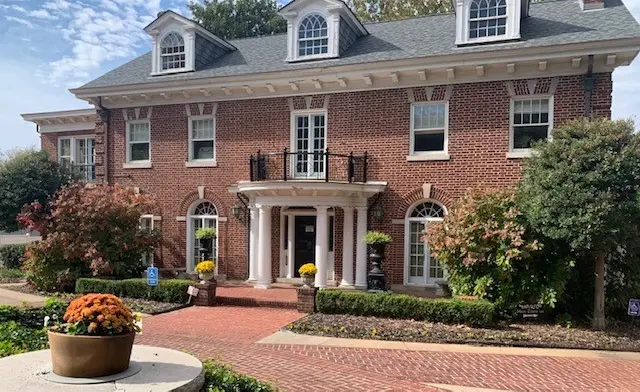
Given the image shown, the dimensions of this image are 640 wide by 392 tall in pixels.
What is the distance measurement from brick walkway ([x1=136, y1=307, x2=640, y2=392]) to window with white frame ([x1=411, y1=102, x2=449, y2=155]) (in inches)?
278

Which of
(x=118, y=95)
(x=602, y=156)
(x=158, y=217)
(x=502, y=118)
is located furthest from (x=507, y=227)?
(x=118, y=95)

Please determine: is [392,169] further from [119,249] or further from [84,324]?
[84,324]

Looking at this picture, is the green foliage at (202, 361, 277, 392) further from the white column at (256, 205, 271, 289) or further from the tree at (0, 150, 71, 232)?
the tree at (0, 150, 71, 232)

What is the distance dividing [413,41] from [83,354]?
1324 centimetres

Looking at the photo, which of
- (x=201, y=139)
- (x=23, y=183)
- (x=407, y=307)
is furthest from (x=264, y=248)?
(x=23, y=183)

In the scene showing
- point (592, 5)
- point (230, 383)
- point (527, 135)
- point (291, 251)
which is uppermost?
point (592, 5)

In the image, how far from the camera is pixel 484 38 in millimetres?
13734

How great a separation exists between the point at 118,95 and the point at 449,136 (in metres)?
11.4

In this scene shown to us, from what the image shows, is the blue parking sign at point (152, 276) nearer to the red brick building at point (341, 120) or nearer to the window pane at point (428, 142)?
the red brick building at point (341, 120)

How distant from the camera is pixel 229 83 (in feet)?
50.7

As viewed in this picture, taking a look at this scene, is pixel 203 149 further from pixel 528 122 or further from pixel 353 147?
pixel 528 122

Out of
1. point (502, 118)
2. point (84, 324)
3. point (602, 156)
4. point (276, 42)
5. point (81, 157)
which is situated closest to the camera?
point (84, 324)

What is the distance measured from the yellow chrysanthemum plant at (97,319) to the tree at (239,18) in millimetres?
30783

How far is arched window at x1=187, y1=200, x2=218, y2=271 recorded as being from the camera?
54.1ft
